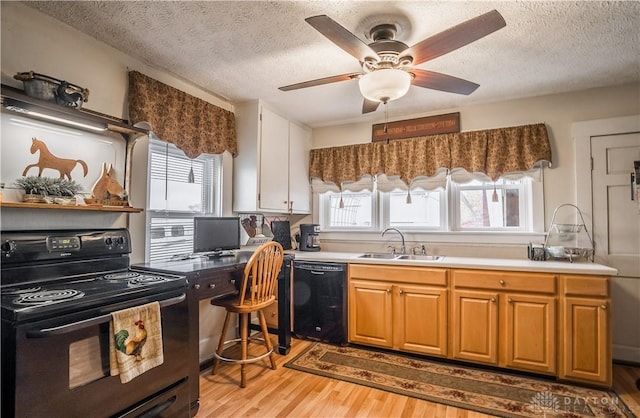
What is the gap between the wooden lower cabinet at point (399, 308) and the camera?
9.07 ft

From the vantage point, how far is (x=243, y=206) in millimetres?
3146

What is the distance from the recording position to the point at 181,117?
8.67ft

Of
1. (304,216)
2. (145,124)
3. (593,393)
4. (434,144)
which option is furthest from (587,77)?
(145,124)

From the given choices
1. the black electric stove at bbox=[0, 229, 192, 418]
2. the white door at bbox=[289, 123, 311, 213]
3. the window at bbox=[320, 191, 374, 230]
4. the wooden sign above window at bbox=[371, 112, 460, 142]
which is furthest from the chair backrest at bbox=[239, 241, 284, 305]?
the wooden sign above window at bbox=[371, 112, 460, 142]

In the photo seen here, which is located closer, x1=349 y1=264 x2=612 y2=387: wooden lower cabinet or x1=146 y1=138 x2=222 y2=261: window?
x1=349 y1=264 x2=612 y2=387: wooden lower cabinet

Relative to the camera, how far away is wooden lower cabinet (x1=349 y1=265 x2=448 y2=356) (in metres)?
2.77

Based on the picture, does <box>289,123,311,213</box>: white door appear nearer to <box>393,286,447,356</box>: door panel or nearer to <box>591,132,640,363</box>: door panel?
<box>393,286,447,356</box>: door panel

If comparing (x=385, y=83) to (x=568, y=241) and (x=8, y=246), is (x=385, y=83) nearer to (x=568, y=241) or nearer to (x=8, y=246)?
(x=8, y=246)

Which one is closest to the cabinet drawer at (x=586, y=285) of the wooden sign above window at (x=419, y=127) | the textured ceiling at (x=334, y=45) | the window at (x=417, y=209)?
the window at (x=417, y=209)

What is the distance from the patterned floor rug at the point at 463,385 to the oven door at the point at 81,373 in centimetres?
119

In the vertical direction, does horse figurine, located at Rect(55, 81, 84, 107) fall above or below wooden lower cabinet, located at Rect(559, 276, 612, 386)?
above

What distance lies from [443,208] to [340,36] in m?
2.38

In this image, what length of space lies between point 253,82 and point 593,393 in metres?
3.44

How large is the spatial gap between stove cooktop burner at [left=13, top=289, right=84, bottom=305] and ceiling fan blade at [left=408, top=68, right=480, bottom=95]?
2.12 metres
